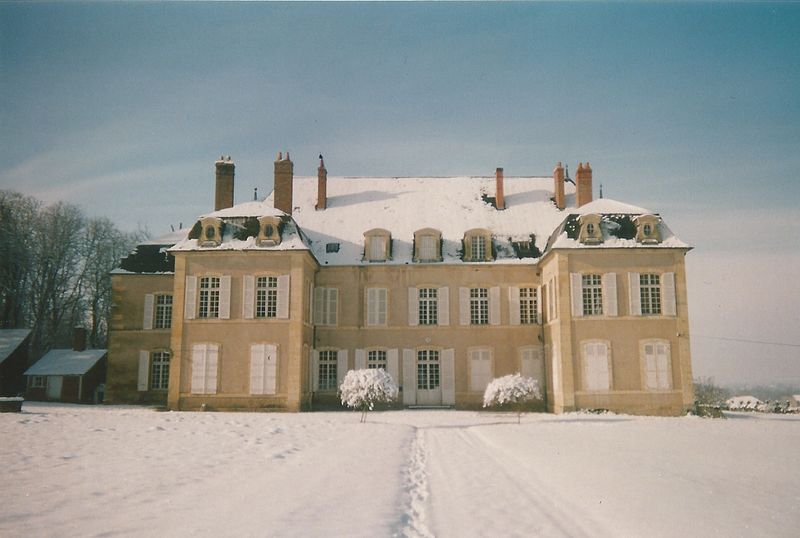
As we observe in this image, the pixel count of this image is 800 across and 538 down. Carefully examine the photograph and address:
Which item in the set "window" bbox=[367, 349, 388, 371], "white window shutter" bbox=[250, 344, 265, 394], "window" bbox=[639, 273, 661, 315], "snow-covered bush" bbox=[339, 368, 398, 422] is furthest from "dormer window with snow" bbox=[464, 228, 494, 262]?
"white window shutter" bbox=[250, 344, 265, 394]

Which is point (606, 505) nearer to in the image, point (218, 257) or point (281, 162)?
point (218, 257)

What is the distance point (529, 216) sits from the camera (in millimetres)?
28312

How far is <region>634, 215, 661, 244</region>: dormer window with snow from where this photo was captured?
23.8 metres

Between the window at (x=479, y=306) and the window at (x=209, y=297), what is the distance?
10.2 m

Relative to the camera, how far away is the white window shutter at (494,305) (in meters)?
26.1

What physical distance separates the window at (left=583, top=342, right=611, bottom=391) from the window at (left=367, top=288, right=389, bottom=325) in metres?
8.19

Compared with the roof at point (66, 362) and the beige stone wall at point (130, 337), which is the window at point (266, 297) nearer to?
the beige stone wall at point (130, 337)

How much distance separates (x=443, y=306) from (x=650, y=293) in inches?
316

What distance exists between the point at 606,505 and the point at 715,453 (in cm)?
630

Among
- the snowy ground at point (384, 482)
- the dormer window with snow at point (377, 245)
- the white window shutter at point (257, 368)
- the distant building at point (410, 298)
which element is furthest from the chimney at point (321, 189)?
the snowy ground at point (384, 482)

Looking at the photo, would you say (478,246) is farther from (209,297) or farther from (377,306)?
(209,297)

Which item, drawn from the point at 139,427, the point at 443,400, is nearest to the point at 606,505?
the point at 139,427

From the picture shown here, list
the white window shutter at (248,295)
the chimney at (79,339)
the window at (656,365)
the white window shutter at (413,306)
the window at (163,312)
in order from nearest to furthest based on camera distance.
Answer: the window at (656,365), the white window shutter at (248,295), the white window shutter at (413,306), the window at (163,312), the chimney at (79,339)

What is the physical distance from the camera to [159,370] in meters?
27.1
